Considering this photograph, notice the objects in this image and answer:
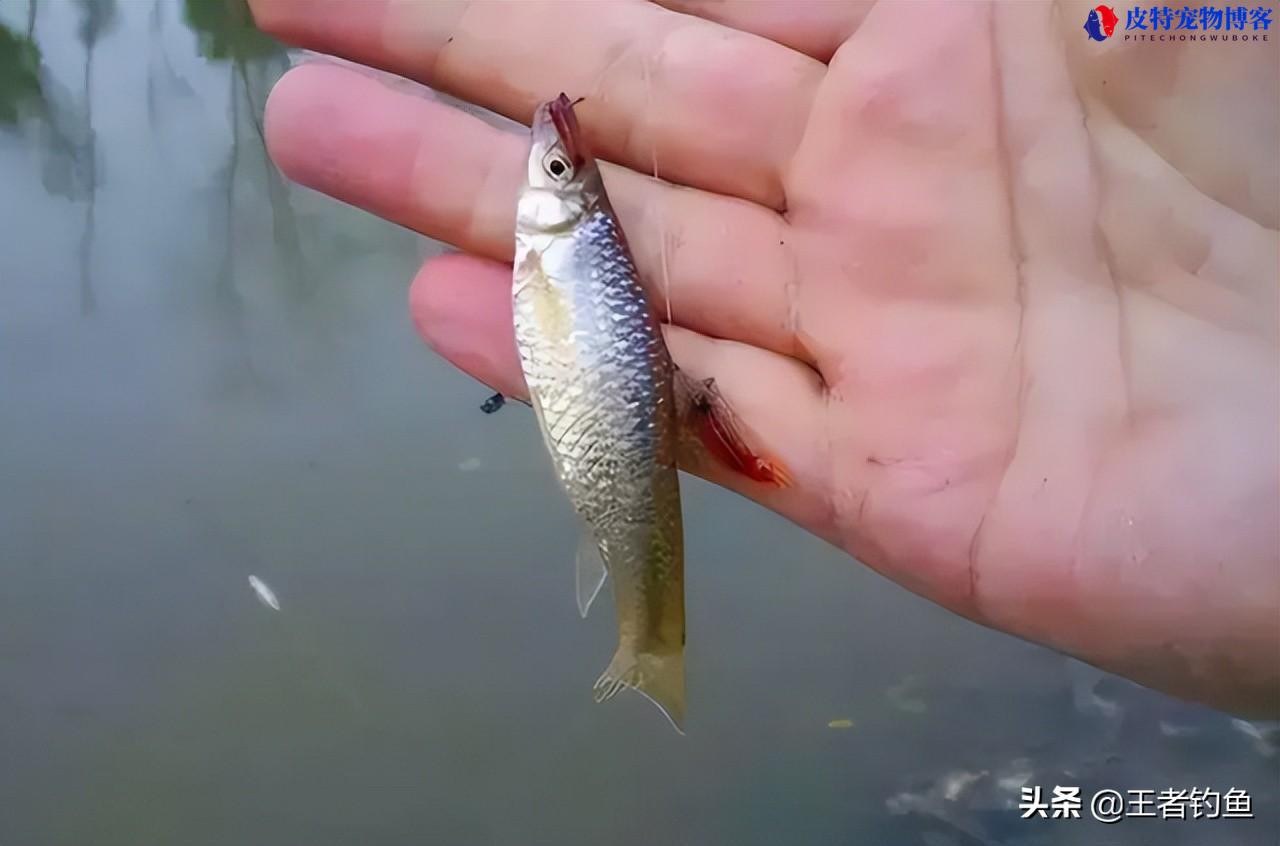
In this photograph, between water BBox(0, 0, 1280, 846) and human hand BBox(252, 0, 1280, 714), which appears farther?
water BBox(0, 0, 1280, 846)

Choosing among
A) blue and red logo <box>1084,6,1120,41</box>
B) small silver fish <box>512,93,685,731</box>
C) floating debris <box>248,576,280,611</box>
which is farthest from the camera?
floating debris <box>248,576,280,611</box>

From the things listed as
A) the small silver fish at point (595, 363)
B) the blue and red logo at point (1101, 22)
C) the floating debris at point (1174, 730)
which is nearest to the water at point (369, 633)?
the floating debris at point (1174, 730)

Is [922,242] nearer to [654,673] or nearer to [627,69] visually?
[627,69]

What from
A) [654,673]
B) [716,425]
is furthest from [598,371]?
[654,673]

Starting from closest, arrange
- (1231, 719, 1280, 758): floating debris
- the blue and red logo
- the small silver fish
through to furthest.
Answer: the small silver fish, the blue and red logo, (1231, 719, 1280, 758): floating debris

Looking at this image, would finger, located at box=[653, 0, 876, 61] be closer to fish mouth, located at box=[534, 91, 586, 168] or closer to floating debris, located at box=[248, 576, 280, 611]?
fish mouth, located at box=[534, 91, 586, 168]

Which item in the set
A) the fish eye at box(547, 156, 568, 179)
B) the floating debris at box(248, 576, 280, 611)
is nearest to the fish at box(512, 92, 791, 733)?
the fish eye at box(547, 156, 568, 179)

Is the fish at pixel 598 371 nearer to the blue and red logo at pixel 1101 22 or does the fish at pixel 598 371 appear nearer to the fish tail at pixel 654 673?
the fish tail at pixel 654 673

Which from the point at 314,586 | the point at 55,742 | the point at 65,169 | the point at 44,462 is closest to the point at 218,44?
the point at 65,169
